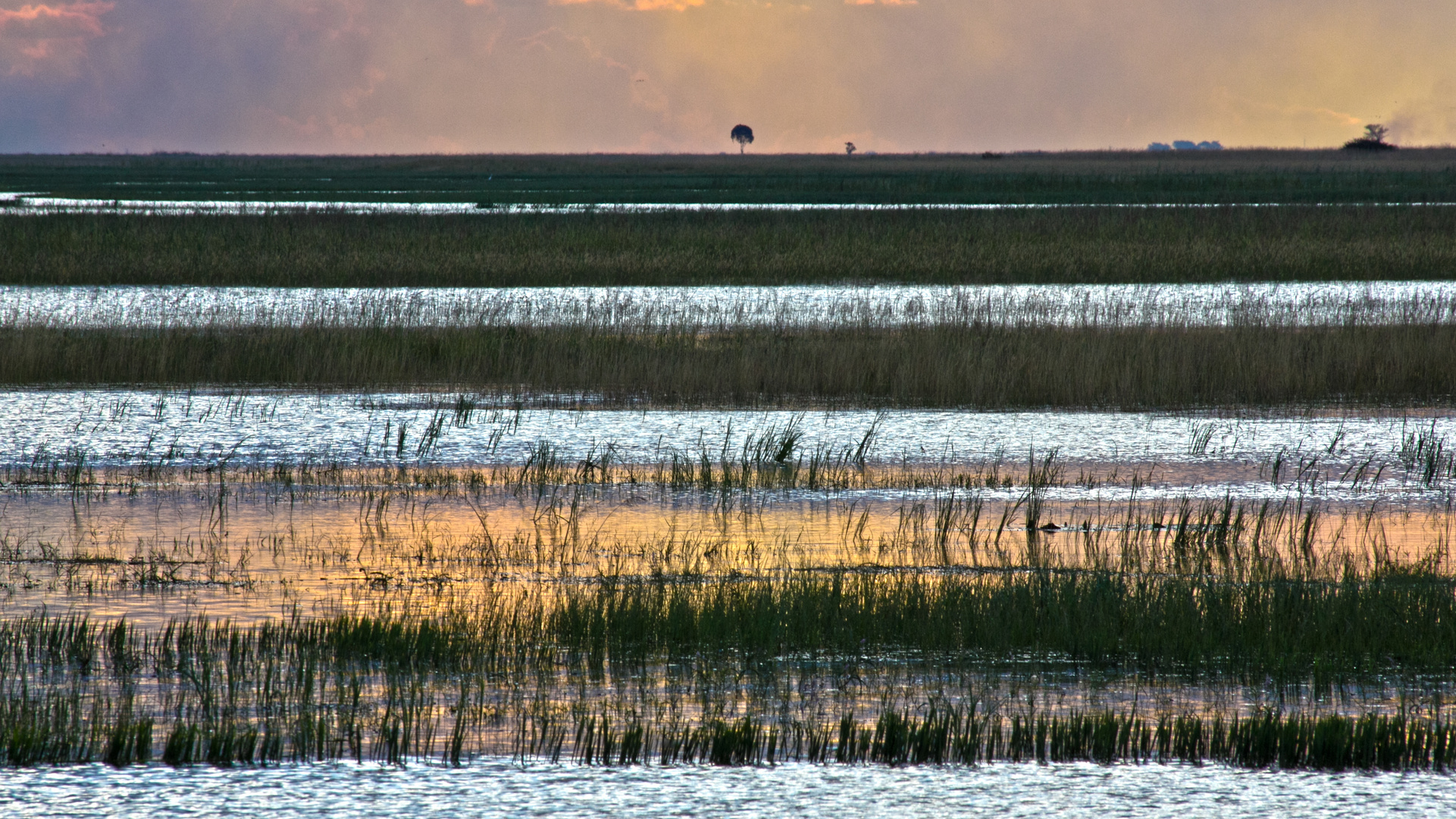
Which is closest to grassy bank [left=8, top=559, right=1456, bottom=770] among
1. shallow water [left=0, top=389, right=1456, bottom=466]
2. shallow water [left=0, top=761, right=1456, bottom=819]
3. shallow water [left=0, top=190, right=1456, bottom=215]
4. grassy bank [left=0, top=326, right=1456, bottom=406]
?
shallow water [left=0, top=761, right=1456, bottom=819]

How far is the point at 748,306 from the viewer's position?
25.4m

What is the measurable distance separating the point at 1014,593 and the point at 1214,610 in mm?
1021

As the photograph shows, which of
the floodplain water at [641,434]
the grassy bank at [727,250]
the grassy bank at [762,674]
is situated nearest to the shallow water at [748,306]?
the grassy bank at [727,250]

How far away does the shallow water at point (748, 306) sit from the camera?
2206 centimetres

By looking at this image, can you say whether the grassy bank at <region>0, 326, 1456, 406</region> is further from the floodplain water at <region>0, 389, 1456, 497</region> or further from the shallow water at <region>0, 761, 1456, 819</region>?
the shallow water at <region>0, 761, 1456, 819</region>

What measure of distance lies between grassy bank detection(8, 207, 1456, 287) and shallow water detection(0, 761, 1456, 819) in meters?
25.0

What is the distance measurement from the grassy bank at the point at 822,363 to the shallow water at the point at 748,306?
5.70 feet

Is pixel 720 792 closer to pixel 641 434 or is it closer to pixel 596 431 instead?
pixel 641 434

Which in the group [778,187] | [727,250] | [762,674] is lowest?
[762,674]

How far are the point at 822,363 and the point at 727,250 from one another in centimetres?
1690

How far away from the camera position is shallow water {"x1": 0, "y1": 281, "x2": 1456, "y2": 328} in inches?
869

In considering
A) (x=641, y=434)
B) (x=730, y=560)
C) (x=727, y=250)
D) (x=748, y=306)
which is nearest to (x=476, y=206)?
(x=727, y=250)

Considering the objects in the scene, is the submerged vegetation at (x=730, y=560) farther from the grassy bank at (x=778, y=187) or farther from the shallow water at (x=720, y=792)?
the grassy bank at (x=778, y=187)

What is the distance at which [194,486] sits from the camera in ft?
37.7
